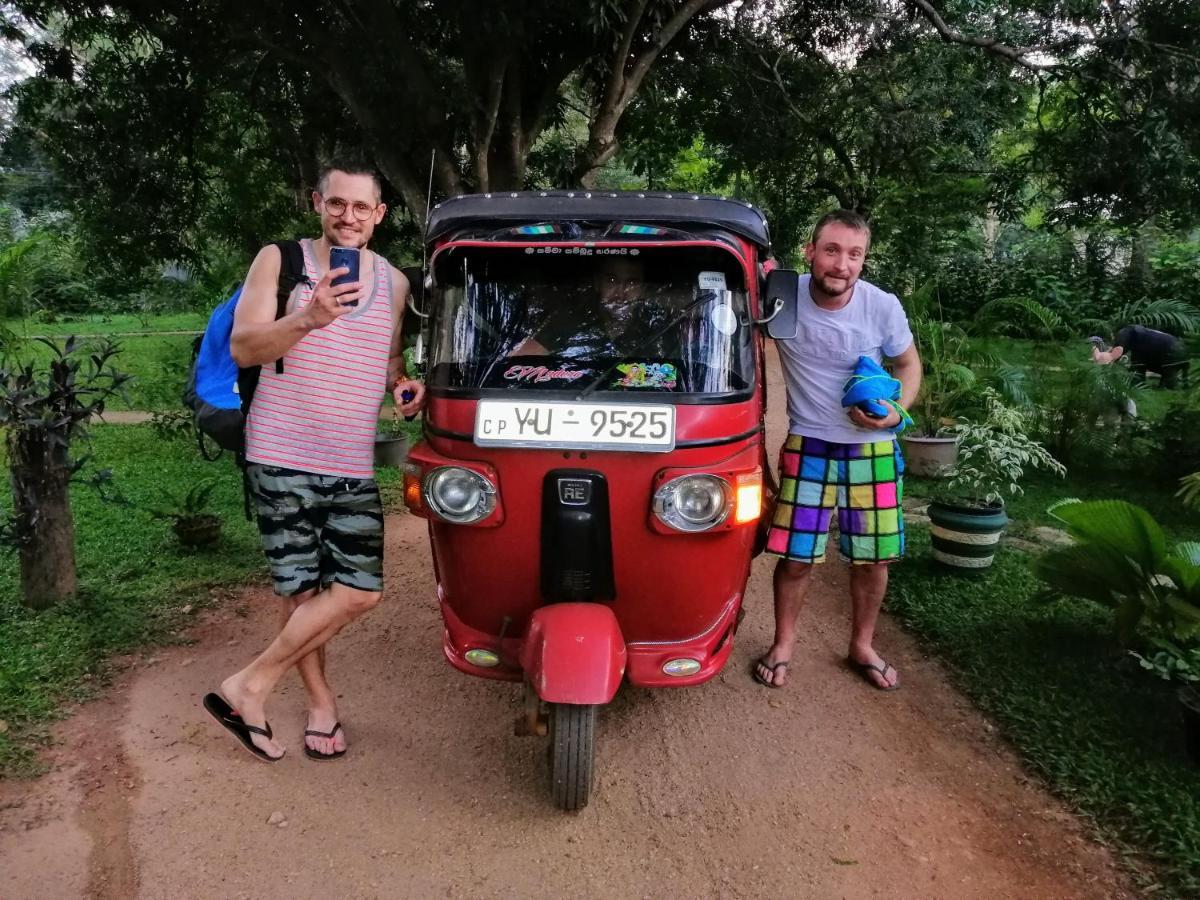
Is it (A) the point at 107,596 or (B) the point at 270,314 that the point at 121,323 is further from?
(B) the point at 270,314

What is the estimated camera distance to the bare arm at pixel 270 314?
2.52 metres

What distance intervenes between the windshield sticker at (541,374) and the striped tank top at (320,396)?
0.49m

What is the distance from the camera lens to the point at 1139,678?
A: 373cm

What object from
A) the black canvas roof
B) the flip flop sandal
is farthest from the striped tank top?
the flip flop sandal

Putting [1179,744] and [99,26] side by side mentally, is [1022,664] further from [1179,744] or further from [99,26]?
[99,26]

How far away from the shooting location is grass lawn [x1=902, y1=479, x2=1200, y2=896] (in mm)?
2848

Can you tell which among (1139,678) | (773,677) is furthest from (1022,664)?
(773,677)

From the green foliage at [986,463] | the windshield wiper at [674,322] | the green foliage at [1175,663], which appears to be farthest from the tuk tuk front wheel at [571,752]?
the green foliage at [986,463]

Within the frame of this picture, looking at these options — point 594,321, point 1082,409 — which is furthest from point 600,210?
point 1082,409

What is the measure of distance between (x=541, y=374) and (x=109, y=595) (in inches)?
126

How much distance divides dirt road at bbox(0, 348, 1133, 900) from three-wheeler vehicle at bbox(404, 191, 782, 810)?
0.35 m

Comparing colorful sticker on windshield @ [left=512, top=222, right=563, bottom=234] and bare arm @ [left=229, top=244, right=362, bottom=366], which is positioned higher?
colorful sticker on windshield @ [left=512, top=222, right=563, bottom=234]

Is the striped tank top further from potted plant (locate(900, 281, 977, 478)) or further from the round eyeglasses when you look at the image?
potted plant (locate(900, 281, 977, 478))

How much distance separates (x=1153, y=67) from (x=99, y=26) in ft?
35.6
